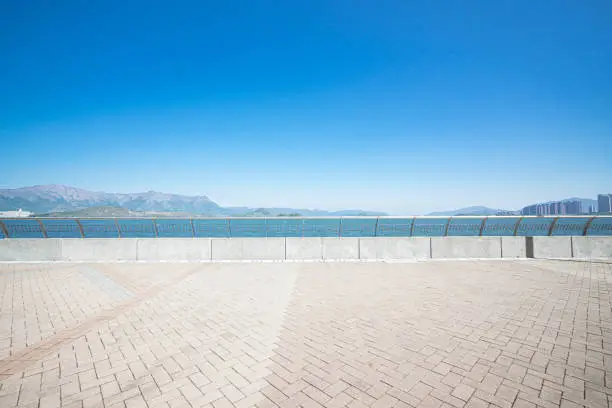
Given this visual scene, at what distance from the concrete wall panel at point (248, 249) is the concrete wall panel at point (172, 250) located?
43cm

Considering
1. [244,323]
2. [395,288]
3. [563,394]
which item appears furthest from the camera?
[395,288]

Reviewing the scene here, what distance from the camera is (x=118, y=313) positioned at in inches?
208

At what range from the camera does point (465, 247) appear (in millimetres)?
10094

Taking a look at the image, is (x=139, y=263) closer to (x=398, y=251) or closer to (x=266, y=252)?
(x=266, y=252)

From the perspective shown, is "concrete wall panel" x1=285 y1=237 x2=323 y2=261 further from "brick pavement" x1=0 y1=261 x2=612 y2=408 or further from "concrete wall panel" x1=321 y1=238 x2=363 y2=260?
"brick pavement" x1=0 y1=261 x2=612 y2=408

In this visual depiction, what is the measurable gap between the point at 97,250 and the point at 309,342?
10.4m

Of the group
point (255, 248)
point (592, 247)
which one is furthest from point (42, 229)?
point (592, 247)

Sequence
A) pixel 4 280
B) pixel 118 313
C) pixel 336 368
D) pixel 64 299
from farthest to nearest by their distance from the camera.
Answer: pixel 4 280
pixel 64 299
pixel 118 313
pixel 336 368

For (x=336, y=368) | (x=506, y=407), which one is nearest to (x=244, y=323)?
(x=336, y=368)

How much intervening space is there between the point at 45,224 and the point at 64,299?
631 centimetres

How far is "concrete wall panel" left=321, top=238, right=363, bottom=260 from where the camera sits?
10125 mm

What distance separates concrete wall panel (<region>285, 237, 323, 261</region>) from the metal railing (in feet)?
0.80

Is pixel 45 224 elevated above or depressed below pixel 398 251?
above

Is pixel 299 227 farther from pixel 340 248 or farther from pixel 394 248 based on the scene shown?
pixel 394 248
